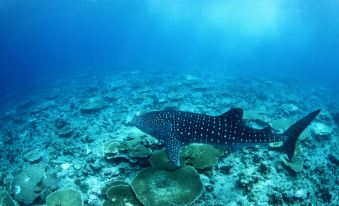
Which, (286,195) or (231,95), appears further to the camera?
(231,95)

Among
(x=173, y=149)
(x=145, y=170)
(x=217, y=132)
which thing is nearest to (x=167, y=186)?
(x=145, y=170)

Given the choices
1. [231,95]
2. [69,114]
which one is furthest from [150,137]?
[231,95]

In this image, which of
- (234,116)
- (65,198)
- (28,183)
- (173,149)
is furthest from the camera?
(28,183)

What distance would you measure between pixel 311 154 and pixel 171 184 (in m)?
6.52

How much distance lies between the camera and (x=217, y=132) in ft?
25.8

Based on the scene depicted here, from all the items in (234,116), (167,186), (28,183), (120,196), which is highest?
(234,116)

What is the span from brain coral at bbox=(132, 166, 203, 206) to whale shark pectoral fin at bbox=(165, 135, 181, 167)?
273 mm

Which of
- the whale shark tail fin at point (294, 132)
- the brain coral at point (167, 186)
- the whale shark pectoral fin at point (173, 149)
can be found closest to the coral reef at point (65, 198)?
the brain coral at point (167, 186)

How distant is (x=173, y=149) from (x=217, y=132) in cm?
145

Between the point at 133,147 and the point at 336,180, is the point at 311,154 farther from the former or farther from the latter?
the point at 133,147

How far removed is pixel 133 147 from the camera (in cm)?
897

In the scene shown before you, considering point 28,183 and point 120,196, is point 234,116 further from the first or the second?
point 28,183

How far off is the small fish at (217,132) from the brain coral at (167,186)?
400mm

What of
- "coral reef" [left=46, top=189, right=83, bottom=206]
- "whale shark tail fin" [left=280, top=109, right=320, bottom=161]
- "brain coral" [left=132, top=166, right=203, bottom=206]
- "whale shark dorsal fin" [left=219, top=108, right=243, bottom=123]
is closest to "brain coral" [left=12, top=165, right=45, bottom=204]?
"coral reef" [left=46, top=189, right=83, bottom=206]
